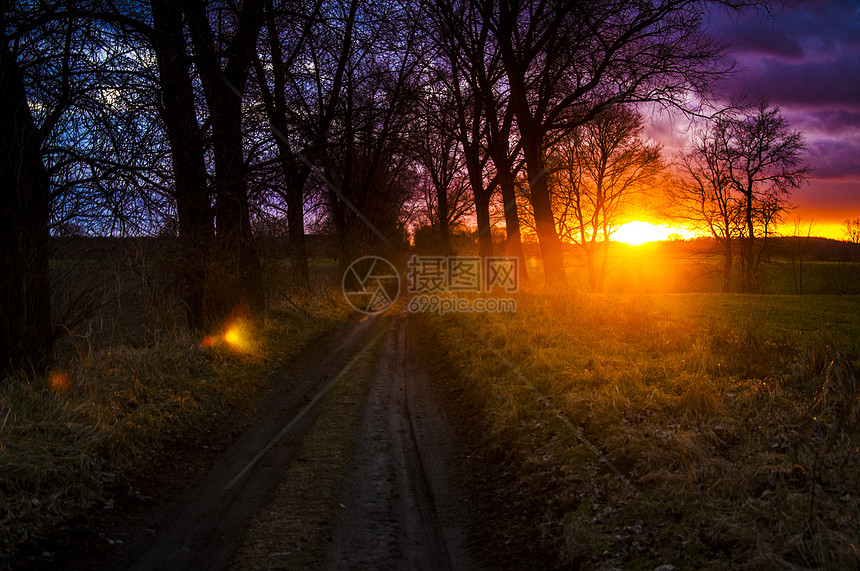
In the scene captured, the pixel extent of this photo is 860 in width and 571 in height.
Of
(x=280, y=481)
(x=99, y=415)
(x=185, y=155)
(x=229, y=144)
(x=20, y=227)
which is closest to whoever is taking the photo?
(x=280, y=481)

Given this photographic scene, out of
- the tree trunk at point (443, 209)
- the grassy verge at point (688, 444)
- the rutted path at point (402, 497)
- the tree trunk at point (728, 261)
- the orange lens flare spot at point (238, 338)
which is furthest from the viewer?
the tree trunk at point (443, 209)

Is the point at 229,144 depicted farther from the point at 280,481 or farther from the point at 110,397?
the point at 280,481

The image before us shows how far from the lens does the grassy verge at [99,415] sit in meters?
4.38

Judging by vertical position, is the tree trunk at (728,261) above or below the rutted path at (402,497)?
above

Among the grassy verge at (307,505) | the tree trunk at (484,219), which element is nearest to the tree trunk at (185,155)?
the grassy verge at (307,505)

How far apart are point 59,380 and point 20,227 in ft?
6.37

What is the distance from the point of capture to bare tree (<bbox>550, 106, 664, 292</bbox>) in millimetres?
29031

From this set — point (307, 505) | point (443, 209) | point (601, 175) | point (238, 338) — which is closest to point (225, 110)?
point (238, 338)

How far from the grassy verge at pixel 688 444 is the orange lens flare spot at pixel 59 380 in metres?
5.25

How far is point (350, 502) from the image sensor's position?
16.1ft

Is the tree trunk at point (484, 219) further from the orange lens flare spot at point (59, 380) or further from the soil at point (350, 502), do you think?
the orange lens flare spot at point (59, 380)

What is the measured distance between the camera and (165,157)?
8352 mm

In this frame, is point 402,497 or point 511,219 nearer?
point 402,497

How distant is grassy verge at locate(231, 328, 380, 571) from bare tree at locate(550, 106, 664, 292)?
77.0 feet
